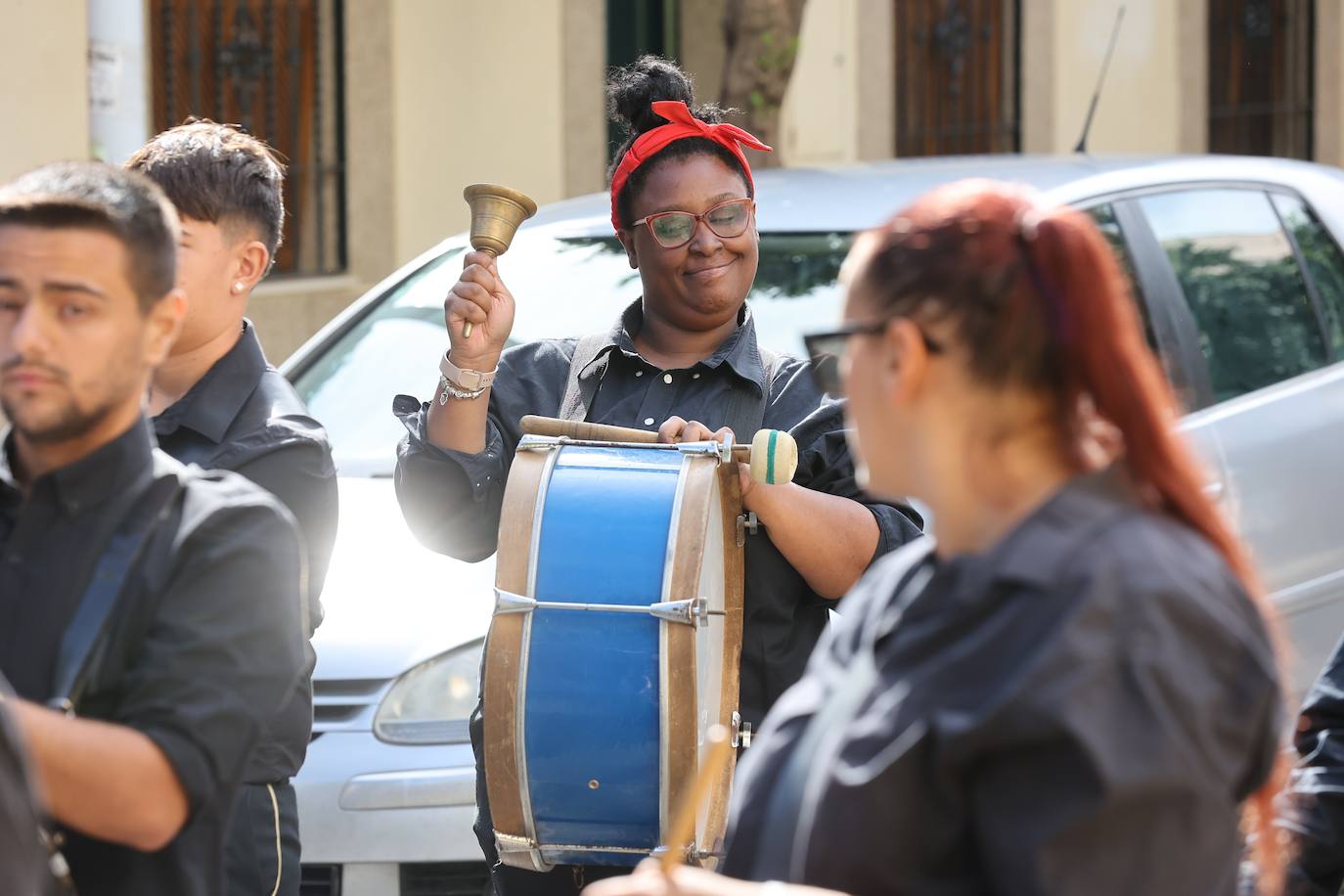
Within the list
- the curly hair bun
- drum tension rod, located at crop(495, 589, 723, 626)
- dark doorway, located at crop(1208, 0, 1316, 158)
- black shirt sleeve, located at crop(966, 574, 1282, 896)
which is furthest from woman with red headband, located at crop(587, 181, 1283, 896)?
dark doorway, located at crop(1208, 0, 1316, 158)

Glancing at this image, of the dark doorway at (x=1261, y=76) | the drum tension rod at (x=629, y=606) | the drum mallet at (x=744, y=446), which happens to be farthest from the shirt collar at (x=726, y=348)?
the dark doorway at (x=1261, y=76)

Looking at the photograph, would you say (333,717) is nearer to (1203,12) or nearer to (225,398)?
(225,398)

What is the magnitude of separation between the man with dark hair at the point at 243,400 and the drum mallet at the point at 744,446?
1.20ft

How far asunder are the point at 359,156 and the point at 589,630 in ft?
24.9

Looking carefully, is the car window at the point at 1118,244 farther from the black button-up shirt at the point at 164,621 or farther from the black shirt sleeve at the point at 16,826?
the black shirt sleeve at the point at 16,826

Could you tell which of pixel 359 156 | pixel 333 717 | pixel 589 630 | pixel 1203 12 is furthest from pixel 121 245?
pixel 1203 12

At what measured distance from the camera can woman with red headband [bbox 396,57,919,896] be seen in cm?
307

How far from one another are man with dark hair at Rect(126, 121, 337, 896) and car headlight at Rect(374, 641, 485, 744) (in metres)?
1.10

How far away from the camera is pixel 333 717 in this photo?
408 cm

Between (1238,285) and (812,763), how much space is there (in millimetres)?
3558

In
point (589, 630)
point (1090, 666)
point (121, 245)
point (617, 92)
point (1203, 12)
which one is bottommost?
point (589, 630)

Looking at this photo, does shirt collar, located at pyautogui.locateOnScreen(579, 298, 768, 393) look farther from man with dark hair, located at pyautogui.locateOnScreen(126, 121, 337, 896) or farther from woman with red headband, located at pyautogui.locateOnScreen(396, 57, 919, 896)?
man with dark hair, located at pyautogui.locateOnScreen(126, 121, 337, 896)

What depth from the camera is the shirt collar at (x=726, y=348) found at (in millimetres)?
3193

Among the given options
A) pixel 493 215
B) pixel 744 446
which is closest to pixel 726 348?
pixel 744 446
